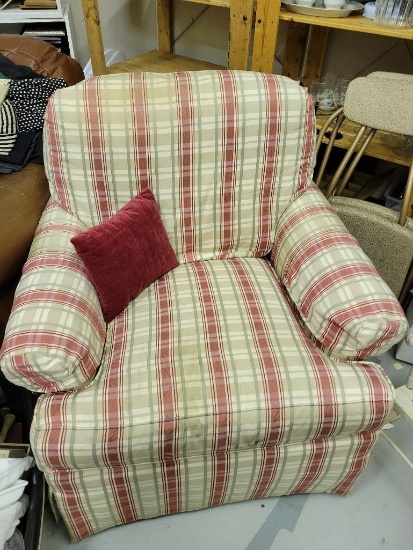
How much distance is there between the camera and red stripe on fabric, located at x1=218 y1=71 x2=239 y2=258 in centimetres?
122

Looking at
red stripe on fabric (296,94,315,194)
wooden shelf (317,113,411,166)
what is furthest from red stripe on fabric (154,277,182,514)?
wooden shelf (317,113,411,166)

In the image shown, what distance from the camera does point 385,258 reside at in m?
1.49

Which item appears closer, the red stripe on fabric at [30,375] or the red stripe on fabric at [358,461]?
the red stripe on fabric at [30,375]

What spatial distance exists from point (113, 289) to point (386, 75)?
3.81 feet

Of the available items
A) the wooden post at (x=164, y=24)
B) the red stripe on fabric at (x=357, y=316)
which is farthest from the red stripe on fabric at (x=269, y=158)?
A: the wooden post at (x=164, y=24)

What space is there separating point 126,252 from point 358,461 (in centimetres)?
82

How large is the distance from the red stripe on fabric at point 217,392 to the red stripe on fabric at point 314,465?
0.21 m

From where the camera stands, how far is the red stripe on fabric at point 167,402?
928 millimetres

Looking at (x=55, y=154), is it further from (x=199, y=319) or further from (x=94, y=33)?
(x=94, y=33)

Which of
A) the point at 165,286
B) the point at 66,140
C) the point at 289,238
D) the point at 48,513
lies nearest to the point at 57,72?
the point at 66,140

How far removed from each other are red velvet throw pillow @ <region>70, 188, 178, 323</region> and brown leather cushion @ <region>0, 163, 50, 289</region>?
0.27 m

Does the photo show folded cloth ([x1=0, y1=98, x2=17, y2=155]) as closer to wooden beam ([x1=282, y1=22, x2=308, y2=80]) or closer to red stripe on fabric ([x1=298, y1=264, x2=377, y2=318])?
red stripe on fabric ([x1=298, y1=264, x2=377, y2=318])

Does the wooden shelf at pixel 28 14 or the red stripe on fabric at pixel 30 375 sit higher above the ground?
the wooden shelf at pixel 28 14

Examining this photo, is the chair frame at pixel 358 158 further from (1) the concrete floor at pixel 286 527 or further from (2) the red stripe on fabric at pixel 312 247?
(1) the concrete floor at pixel 286 527
